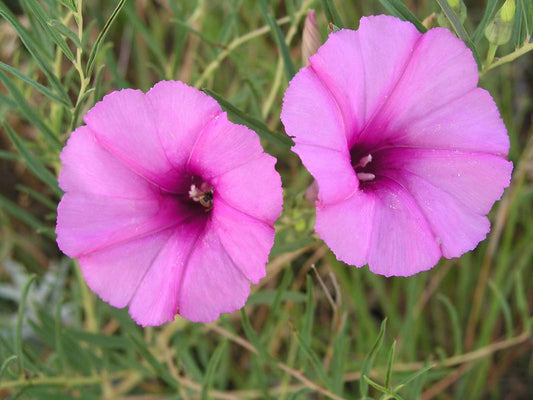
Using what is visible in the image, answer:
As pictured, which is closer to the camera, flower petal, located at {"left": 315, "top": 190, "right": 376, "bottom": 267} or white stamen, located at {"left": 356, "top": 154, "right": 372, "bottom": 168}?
flower petal, located at {"left": 315, "top": 190, "right": 376, "bottom": 267}

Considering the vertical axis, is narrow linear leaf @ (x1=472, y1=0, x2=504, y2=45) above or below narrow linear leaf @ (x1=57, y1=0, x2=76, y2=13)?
below

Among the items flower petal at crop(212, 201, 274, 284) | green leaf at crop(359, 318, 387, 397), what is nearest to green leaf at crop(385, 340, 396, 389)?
green leaf at crop(359, 318, 387, 397)

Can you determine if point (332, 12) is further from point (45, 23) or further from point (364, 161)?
point (45, 23)

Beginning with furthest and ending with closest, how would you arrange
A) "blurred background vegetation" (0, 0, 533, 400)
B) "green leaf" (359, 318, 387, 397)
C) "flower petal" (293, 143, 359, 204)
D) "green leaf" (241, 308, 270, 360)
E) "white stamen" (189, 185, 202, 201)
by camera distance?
1. "blurred background vegetation" (0, 0, 533, 400)
2. "green leaf" (241, 308, 270, 360)
3. "white stamen" (189, 185, 202, 201)
4. "green leaf" (359, 318, 387, 397)
5. "flower petal" (293, 143, 359, 204)

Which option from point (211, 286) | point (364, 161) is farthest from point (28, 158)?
point (364, 161)

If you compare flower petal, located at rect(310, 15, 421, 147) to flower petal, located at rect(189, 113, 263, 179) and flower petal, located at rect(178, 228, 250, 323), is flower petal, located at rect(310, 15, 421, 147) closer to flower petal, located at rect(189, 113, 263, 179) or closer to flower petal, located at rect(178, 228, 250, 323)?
flower petal, located at rect(189, 113, 263, 179)

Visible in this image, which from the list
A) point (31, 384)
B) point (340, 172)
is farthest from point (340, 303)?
point (31, 384)

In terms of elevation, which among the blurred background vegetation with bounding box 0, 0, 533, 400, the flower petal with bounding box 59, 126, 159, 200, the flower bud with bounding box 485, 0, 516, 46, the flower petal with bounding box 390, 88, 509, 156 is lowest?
the blurred background vegetation with bounding box 0, 0, 533, 400
